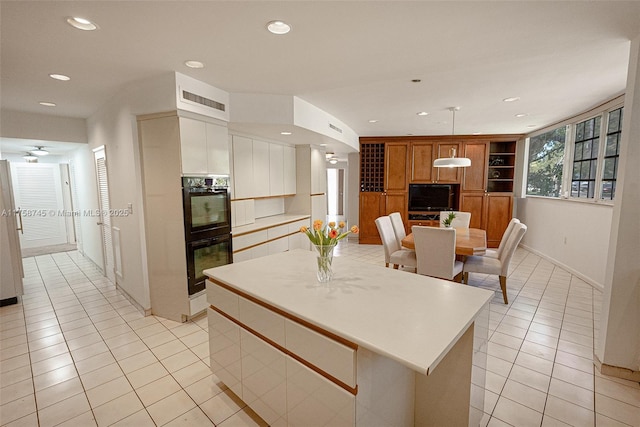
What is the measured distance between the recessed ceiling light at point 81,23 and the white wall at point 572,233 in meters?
5.50

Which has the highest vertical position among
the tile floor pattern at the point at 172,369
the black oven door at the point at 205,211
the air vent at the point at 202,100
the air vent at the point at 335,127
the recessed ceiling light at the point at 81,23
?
the recessed ceiling light at the point at 81,23

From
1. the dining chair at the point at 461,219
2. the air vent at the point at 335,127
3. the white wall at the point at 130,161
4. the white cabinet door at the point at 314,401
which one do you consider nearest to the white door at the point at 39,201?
the white wall at the point at 130,161

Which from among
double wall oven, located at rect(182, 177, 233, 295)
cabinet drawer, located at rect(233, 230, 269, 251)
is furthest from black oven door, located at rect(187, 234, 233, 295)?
cabinet drawer, located at rect(233, 230, 269, 251)

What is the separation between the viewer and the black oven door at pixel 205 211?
9.33 ft

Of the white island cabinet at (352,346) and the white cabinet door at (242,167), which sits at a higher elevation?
the white cabinet door at (242,167)

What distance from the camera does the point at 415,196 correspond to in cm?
642

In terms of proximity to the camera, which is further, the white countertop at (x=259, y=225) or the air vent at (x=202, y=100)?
the white countertop at (x=259, y=225)

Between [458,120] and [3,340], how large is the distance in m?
6.26

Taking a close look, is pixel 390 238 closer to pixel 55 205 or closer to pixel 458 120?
pixel 458 120

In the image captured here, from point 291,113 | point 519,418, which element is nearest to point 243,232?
point 291,113

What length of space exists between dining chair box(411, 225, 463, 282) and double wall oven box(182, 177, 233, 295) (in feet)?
7.27

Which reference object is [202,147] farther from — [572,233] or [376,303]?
[572,233]

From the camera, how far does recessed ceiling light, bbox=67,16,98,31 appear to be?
5.58 ft

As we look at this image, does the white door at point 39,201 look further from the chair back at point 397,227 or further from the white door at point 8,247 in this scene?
the chair back at point 397,227
